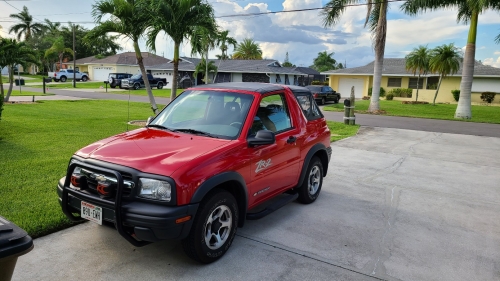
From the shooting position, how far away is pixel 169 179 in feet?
10.6

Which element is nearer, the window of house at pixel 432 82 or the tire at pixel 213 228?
the tire at pixel 213 228

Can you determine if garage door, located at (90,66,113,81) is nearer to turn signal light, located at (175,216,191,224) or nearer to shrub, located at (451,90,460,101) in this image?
shrub, located at (451,90,460,101)

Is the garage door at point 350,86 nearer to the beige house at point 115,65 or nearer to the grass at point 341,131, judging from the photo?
the grass at point 341,131

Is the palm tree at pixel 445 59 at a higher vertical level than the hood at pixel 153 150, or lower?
higher

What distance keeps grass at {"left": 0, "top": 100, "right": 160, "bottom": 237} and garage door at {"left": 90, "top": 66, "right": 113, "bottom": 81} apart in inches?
1766

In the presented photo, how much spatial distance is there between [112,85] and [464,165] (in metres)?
36.8

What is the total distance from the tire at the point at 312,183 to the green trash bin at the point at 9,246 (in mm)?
3721

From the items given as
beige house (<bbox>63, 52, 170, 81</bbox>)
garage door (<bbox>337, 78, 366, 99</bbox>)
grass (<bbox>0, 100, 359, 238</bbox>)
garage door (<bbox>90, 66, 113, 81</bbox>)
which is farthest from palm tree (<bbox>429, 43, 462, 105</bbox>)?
garage door (<bbox>90, 66, 113, 81</bbox>)

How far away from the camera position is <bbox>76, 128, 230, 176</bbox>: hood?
11.1 feet

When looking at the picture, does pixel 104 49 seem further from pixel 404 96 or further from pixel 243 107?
pixel 243 107

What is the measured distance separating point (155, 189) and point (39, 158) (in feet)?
17.1

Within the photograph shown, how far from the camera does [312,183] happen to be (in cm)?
565

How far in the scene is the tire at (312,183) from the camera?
17.6 feet

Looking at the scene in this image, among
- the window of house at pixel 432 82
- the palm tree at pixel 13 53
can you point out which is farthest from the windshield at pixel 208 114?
the window of house at pixel 432 82
